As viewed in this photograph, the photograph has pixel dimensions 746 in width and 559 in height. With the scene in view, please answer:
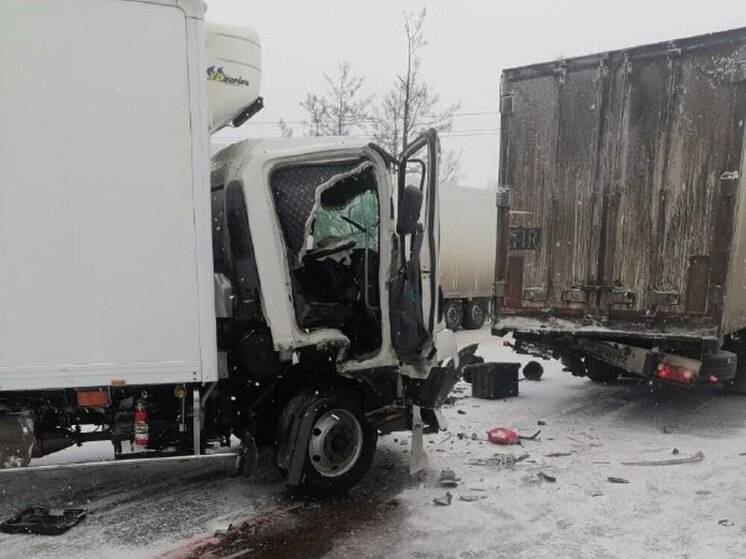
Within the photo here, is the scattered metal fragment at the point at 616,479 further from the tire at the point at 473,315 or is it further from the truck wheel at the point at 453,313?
the tire at the point at 473,315

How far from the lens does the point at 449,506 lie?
15.1 ft

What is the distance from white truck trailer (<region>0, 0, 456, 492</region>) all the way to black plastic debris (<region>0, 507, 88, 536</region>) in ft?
1.45

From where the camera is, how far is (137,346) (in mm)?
3947

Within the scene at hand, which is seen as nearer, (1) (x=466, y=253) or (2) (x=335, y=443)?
(2) (x=335, y=443)

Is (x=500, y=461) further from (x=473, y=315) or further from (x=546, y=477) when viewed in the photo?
(x=473, y=315)

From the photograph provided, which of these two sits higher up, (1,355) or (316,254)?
(316,254)

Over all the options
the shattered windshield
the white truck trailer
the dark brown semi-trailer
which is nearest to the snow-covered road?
the white truck trailer

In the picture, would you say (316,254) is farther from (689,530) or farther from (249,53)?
(689,530)

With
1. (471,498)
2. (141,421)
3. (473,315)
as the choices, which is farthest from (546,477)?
(473,315)

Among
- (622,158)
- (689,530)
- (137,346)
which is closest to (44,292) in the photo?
(137,346)

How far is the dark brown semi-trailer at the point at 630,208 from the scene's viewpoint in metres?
6.25

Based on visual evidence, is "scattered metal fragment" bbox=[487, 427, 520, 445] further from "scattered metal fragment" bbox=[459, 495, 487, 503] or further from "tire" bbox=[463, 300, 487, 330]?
"tire" bbox=[463, 300, 487, 330]

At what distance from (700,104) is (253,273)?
4.66m

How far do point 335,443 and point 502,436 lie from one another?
2.05 metres
